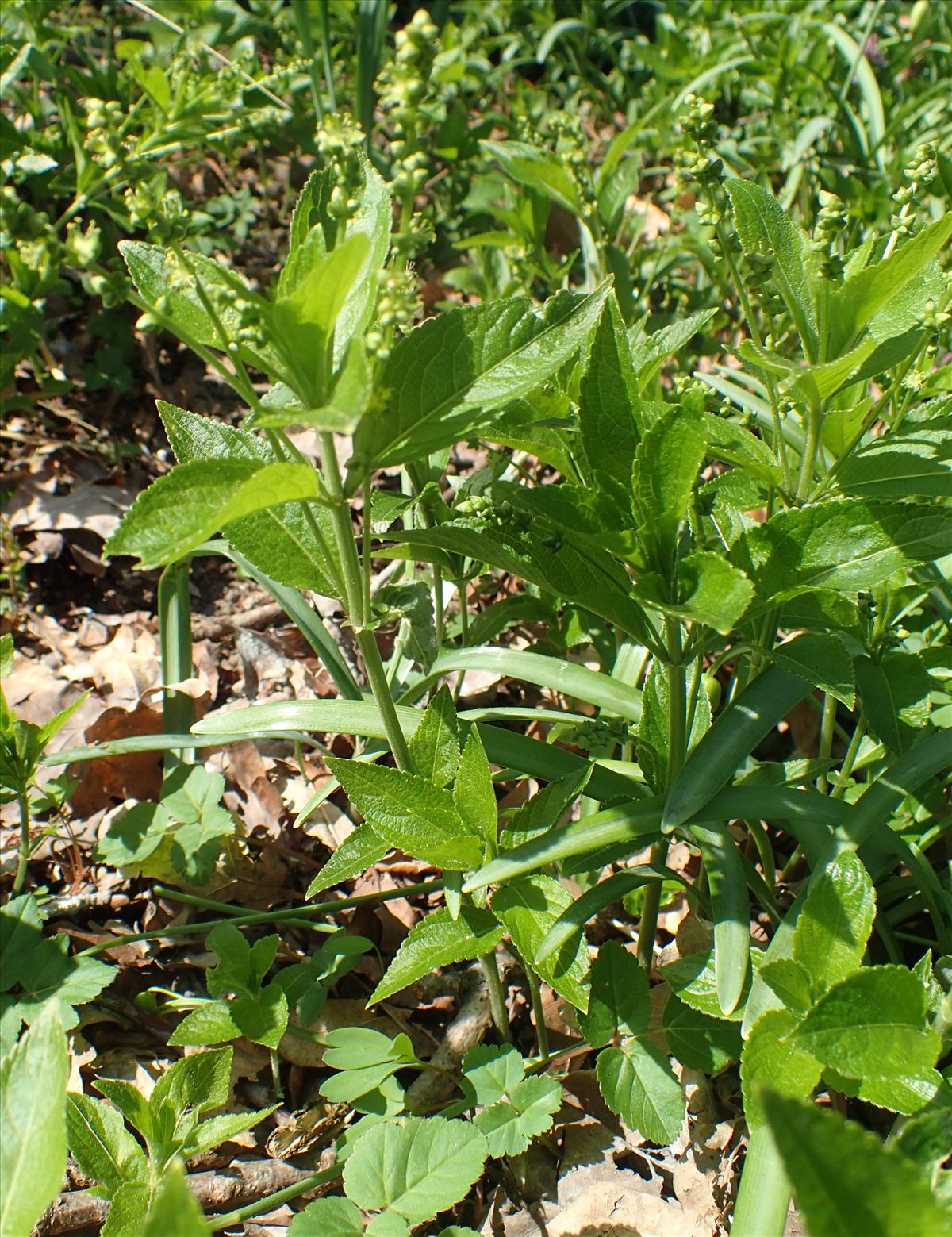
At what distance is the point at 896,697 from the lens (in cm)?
159

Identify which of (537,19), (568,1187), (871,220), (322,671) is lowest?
(568,1187)

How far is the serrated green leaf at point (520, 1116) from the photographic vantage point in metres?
1.53

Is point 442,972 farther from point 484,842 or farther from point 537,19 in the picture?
point 537,19

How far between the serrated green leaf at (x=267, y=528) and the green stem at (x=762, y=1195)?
2.96 ft

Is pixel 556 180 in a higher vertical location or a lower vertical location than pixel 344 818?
higher

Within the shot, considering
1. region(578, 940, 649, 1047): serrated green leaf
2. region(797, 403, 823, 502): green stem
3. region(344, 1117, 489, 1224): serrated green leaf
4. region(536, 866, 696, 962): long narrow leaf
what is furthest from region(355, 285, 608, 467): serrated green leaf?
region(344, 1117, 489, 1224): serrated green leaf

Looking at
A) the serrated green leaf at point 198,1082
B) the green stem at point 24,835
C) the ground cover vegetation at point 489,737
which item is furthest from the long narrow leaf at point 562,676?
the green stem at point 24,835

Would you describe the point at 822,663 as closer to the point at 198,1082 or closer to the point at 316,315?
the point at 316,315

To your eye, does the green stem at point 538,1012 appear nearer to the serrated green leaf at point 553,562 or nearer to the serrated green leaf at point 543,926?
the serrated green leaf at point 543,926

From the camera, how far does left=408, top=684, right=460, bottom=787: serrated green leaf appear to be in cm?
152

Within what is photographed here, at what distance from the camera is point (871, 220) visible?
3049mm

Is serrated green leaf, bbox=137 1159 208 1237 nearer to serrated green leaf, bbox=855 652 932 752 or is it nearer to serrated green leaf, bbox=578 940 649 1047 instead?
serrated green leaf, bbox=578 940 649 1047

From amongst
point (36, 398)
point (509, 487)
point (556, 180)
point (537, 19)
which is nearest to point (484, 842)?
point (509, 487)

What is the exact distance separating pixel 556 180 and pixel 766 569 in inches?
68.1
